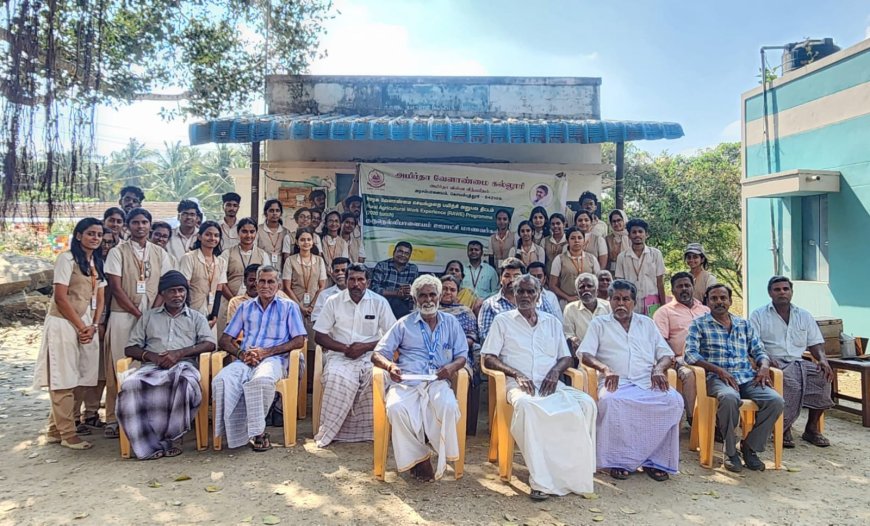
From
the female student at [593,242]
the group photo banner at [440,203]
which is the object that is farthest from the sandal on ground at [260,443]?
the female student at [593,242]

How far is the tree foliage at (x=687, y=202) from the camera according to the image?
49.1 ft

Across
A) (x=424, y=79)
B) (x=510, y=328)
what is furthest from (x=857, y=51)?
(x=510, y=328)

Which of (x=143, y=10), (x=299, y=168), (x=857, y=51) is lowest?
(x=299, y=168)

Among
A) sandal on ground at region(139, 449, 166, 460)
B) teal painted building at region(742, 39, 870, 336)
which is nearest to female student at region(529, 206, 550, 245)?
sandal on ground at region(139, 449, 166, 460)

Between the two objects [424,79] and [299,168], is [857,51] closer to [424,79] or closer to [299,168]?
[424,79]

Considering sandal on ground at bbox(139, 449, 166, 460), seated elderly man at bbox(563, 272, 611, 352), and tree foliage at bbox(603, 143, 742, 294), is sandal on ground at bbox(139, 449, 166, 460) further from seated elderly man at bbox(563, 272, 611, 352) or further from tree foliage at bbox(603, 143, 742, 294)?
tree foliage at bbox(603, 143, 742, 294)

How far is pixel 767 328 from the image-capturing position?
4.76 m

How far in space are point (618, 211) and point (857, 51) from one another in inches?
237

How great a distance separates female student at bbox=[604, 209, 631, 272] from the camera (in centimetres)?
629

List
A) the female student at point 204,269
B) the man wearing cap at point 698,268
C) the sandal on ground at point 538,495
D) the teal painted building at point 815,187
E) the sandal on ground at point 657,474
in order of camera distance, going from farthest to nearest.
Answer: the teal painted building at point 815,187 → the man wearing cap at point 698,268 → the female student at point 204,269 → the sandal on ground at point 657,474 → the sandal on ground at point 538,495

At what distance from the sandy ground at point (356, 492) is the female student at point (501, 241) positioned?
2.61m

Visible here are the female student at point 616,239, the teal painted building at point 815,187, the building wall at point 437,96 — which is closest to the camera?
the female student at point 616,239

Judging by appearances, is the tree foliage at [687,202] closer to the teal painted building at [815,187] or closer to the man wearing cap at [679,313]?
the teal painted building at [815,187]

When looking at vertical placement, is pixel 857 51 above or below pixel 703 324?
above
